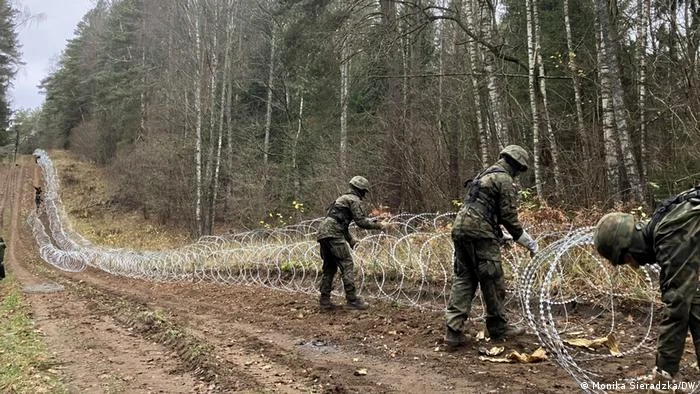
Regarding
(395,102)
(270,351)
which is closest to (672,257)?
(270,351)

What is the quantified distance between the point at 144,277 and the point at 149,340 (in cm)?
1064

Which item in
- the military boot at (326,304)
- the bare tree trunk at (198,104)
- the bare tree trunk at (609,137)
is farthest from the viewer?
the bare tree trunk at (198,104)

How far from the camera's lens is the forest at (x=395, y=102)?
398 inches

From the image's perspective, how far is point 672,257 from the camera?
326 centimetres

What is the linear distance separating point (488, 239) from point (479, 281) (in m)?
0.49

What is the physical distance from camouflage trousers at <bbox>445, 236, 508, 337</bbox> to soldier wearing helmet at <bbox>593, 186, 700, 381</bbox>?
2.23m

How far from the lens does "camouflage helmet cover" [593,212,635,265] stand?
3.47 m

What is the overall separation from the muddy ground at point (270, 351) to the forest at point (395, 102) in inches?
148

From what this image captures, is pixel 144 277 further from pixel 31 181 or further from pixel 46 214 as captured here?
pixel 31 181

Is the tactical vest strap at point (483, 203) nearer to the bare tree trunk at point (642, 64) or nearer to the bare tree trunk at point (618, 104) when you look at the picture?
the bare tree trunk at point (618, 104)

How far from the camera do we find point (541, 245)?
25.4 ft

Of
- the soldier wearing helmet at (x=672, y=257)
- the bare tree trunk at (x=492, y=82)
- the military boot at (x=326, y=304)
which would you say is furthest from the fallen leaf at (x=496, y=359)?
the bare tree trunk at (x=492, y=82)

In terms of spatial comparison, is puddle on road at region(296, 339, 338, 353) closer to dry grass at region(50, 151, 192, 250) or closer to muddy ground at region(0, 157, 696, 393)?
muddy ground at region(0, 157, 696, 393)

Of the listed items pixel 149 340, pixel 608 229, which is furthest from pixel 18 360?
pixel 608 229
